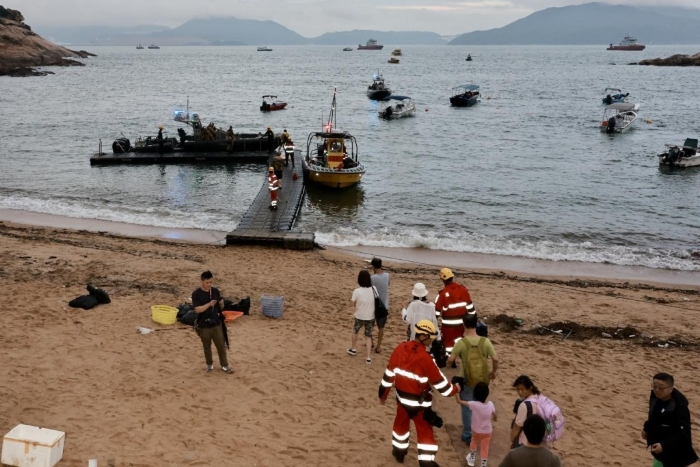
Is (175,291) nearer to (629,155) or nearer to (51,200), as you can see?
(51,200)

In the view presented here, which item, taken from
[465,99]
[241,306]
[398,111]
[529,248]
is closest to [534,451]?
[241,306]

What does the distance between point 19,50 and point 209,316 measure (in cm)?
13110

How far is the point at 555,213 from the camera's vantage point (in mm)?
23969

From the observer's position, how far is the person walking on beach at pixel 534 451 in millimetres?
4528

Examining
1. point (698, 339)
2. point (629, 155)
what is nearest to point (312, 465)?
point (698, 339)

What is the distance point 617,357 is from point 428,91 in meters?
82.5

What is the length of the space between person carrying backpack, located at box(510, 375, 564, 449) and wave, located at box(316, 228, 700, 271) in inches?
533

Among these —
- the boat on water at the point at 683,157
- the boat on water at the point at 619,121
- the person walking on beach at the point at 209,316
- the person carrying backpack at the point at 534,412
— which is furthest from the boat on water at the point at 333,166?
the boat on water at the point at 619,121

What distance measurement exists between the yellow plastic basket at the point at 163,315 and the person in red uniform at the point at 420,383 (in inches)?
221

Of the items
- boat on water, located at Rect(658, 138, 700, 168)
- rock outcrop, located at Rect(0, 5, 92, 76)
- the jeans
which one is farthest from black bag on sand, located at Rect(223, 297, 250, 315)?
rock outcrop, located at Rect(0, 5, 92, 76)

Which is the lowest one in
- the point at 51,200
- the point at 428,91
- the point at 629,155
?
the point at 51,200

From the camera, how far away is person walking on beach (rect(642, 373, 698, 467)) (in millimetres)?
5414

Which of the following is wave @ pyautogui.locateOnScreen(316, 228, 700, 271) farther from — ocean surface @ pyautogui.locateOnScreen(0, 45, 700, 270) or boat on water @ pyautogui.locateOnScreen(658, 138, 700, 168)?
boat on water @ pyautogui.locateOnScreen(658, 138, 700, 168)

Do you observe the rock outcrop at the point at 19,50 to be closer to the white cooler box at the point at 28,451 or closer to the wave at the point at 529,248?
the wave at the point at 529,248
